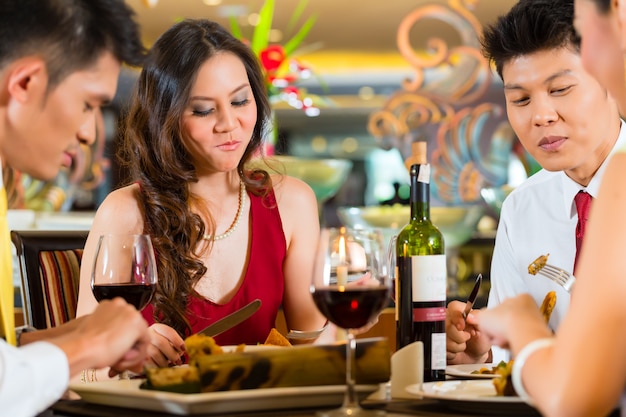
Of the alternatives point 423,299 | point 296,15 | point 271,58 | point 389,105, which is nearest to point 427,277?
point 423,299

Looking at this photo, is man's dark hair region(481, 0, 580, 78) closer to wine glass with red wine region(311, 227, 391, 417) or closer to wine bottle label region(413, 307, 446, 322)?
wine bottle label region(413, 307, 446, 322)

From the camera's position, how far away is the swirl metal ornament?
6.33 meters

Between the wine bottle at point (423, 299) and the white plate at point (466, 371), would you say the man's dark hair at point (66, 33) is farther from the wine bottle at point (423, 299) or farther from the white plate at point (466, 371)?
the white plate at point (466, 371)

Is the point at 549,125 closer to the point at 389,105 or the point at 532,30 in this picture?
the point at 532,30

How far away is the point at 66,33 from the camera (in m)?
1.38

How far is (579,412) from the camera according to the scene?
1056mm

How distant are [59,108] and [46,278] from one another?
3.05 feet

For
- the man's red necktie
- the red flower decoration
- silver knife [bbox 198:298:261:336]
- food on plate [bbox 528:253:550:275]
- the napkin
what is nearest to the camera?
the napkin

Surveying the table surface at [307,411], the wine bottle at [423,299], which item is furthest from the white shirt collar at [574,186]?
the table surface at [307,411]

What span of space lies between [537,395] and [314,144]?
8298 millimetres

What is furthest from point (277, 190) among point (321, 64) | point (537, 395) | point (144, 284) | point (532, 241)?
point (321, 64)

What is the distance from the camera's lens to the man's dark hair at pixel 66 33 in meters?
1.33

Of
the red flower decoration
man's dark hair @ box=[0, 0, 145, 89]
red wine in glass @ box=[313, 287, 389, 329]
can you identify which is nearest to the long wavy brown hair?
man's dark hair @ box=[0, 0, 145, 89]

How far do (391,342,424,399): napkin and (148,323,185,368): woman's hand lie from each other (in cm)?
48
